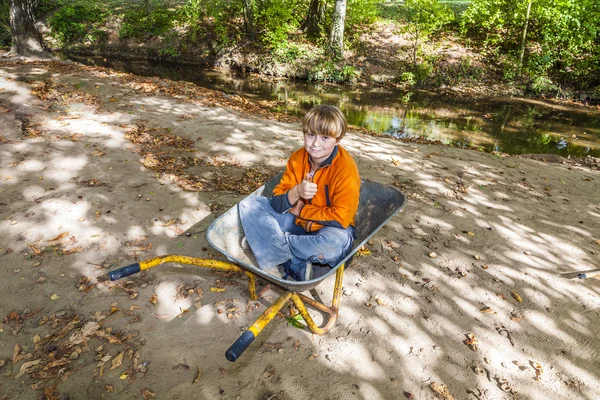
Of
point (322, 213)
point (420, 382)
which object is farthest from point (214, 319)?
point (420, 382)

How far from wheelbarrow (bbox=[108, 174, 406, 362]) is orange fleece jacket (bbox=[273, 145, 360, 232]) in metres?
0.29

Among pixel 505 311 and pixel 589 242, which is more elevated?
pixel 589 242

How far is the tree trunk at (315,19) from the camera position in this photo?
15945 millimetres

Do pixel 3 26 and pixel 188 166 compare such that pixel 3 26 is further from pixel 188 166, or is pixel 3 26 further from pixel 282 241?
pixel 282 241

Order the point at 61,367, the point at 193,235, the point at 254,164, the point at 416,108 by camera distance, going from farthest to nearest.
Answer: the point at 416,108 < the point at 254,164 < the point at 193,235 < the point at 61,367

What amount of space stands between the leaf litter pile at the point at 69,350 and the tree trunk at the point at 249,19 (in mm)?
15858

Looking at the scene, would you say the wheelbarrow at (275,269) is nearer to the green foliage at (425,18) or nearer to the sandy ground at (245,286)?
the sandy ground at (245,286)

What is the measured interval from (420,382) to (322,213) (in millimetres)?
1552

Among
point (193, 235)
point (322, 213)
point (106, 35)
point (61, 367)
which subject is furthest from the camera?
point (106, 35)

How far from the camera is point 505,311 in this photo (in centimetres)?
342

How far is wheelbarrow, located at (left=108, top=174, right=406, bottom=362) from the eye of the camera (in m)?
2.31

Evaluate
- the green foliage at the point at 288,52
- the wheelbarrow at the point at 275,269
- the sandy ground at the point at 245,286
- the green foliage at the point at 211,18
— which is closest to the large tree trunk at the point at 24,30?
the sandy ground at the point at 245,286

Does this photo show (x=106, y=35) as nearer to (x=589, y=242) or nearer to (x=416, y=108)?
(x=416, y=108)

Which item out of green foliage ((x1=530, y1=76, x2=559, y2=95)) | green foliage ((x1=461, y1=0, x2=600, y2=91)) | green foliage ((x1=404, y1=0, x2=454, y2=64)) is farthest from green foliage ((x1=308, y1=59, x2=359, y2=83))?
green foliage ((x1=530, y1=76, x2=559, y2=95))
